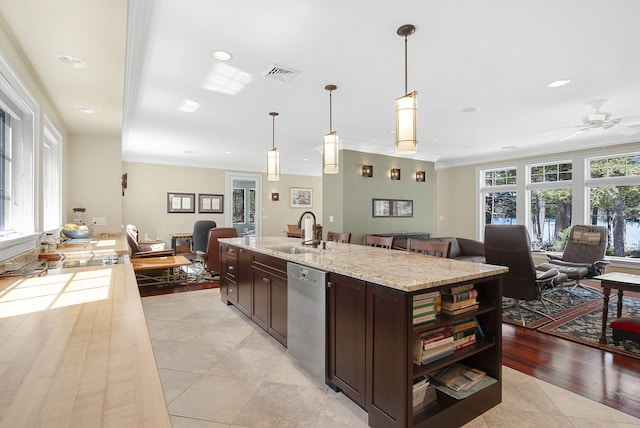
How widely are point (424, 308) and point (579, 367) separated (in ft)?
5.96

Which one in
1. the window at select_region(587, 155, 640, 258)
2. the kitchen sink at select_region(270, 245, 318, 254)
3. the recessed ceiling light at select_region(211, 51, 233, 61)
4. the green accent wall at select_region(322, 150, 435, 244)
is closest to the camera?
the recessed ceiling light at select_region(211, 51, 233, 61)

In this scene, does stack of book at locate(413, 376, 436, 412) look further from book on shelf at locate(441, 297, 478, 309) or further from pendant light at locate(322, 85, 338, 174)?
pendant light at locate(322, 85, 338, 174)

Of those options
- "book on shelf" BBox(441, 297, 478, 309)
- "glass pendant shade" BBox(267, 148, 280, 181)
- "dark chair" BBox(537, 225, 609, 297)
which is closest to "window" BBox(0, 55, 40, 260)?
"glass pendant shade" BBox(267, 148, 280, 181)

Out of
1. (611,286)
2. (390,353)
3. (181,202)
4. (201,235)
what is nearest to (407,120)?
(390,353)

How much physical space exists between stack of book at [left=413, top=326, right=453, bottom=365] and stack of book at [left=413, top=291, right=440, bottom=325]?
109 mm

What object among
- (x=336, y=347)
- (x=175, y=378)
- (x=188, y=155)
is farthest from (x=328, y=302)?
(x=188, y=155)

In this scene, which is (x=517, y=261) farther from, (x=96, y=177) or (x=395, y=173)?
(x=96, y=177)

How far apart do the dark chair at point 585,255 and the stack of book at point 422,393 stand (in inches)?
153

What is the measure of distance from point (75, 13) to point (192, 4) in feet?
2.28

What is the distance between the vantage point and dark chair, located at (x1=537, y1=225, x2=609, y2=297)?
4.85 meters

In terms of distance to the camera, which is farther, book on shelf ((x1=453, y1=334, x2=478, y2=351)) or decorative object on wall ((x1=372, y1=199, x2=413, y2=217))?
decorative object on wall ((x1=372, y1=199, x2=413, y2=217))

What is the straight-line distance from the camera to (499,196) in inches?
312

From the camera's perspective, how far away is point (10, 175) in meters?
2.63

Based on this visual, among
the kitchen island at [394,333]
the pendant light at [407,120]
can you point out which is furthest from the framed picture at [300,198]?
the pendant light at [407,120]
